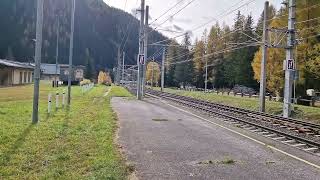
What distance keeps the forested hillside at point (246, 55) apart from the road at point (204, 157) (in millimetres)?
18061

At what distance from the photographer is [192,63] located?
102 meters

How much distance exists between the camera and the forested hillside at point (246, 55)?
1642 inches

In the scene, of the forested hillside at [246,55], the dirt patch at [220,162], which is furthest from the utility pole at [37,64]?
the forested hillside at [246,55]

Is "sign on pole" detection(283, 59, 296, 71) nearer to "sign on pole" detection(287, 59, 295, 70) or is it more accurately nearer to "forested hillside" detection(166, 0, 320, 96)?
"sign on pole" detection(287, 59, 295, 70)

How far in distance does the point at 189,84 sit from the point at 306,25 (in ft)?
211

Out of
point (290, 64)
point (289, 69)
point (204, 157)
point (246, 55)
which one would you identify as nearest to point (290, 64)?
point (290, 64)

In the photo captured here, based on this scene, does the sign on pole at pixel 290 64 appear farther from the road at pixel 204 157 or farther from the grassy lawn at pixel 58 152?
the grassy lawn at pixel 58 152

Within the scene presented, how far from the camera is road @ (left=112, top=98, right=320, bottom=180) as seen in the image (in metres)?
9.13

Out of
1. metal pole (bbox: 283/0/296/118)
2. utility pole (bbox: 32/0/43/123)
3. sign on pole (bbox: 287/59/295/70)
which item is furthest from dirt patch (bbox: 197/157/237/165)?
sign on pole (bbox: 287/59/295/70)

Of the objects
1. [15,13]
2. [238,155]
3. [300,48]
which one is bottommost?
[238,155]

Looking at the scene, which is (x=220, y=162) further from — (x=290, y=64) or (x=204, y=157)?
(x=290, y=64)

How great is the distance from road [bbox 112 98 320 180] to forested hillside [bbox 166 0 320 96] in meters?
18.1

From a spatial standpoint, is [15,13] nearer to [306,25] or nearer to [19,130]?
[306,25]

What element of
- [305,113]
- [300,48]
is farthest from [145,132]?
→ [300,48]
